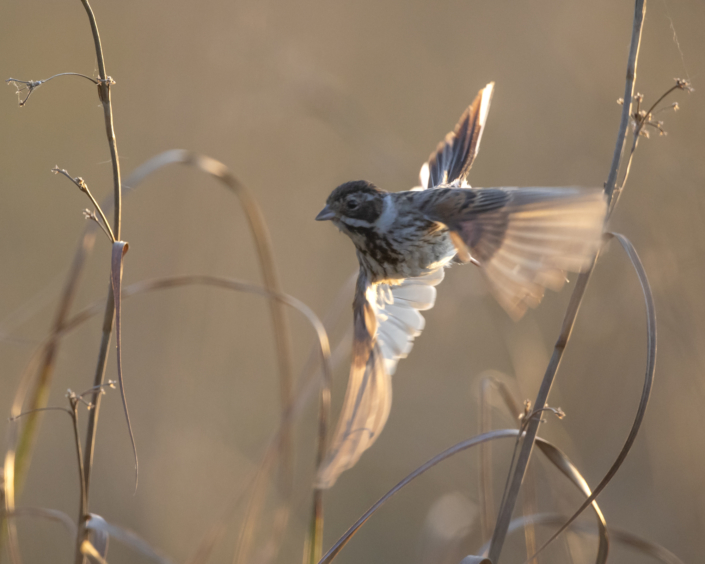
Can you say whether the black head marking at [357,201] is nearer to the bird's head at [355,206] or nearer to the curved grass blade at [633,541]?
the bird's head at [355,206]

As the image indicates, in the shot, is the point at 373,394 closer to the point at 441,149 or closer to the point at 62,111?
the point at 441,149

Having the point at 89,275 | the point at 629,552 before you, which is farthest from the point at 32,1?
the point at 629,552

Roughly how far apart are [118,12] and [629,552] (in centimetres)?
535

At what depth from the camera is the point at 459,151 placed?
108 inches

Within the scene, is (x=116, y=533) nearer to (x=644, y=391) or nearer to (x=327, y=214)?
(x=644, y=391)

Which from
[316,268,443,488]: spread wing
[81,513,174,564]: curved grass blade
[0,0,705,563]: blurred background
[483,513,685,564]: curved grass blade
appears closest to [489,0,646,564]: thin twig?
[483,513,685,564]: curved grass blade

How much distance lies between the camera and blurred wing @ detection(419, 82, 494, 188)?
2.58 meters

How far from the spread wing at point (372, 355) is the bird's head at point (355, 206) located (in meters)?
0.26

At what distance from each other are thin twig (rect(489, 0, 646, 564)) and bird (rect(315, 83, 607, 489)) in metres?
0.05

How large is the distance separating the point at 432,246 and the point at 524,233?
618 mm

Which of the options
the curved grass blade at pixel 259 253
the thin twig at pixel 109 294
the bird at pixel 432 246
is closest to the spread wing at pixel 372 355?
the bird at pixel 432 246

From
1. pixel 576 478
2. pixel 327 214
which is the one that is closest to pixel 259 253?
pixel 327 214

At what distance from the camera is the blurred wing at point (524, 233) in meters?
1.41

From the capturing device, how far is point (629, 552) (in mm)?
3967
